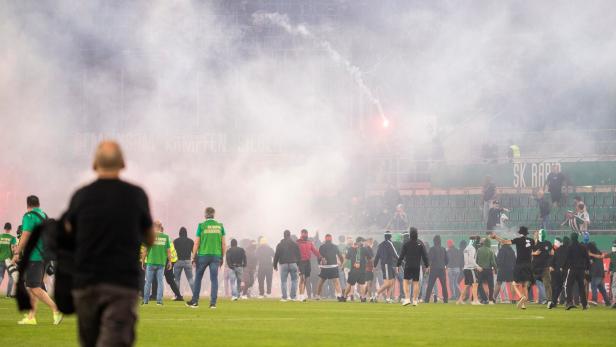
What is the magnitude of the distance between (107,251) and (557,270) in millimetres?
22030

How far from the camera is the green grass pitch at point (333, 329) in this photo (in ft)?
45.2

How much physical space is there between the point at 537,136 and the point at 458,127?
229 inches

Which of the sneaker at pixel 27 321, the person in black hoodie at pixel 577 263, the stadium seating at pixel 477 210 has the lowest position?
the sneaker at pixel 27 321

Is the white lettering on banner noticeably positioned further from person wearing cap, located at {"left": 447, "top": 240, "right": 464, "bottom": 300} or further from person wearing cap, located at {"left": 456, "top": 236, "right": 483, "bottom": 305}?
person wearing cap, located at {"left": 456, "top": 236, "right": 483, "bottom": 305}

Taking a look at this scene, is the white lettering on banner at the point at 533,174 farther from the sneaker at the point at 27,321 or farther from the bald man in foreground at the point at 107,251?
the bald man in foreground at the point at 107,251

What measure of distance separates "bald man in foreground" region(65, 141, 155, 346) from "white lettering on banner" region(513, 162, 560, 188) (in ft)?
110

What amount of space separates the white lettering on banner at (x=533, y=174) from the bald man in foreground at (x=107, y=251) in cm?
3351

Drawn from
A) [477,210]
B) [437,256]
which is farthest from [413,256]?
[477,210]

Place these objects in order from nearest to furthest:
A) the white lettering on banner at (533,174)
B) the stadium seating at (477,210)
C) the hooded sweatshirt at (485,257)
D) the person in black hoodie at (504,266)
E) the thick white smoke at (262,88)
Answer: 1. the hooded sweatshirt at (485,257)
2. the person in black hoodie at (504,266)
3. the stadium seating at (477,210)
4. the white lettering on banner at (533,174)
5. the thick white smoke at (262,88)

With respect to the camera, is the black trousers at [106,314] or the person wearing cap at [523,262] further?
the person wearing cap at [523,262]

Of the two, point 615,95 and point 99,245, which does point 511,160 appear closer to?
point 615,95

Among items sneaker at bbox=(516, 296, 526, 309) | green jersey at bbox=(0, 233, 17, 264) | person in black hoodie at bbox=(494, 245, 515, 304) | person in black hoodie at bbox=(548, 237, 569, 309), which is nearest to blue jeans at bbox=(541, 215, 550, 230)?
person in black hoodie at bbox=(494, 245, 515, 304)

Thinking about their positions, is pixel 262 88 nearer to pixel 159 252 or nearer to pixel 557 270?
pixel 557 270

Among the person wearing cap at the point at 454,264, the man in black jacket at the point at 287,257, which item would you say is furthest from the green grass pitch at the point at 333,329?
the person wearing cap at the point at 454,264
